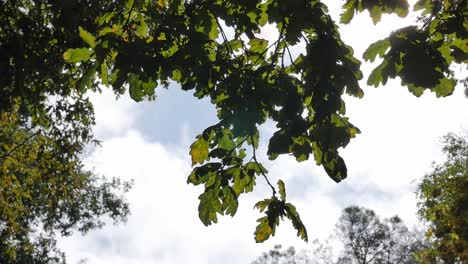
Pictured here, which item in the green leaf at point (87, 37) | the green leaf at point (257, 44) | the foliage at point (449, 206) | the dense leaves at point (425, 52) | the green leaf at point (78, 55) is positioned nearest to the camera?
the dense leaves at point (425, 52)

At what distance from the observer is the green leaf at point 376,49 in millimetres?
3088

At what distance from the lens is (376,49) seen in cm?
310

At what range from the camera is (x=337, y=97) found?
270 centimetres

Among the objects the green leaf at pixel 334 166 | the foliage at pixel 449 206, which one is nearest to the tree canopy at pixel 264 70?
the green leaf at pixel 334 166

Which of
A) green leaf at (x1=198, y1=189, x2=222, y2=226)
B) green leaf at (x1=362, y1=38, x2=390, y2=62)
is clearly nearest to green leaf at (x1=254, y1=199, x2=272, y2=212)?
green leaf at (x1=198, y1=189, x2=222, y2=226)

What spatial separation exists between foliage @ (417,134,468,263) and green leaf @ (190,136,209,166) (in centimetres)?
1598

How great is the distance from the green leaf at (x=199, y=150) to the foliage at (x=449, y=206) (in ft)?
52.4

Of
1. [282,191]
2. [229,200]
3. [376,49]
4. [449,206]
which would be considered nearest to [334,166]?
[282,191]

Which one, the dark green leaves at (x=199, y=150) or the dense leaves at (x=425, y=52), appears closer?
the dense leaves at (x=425, y=52)

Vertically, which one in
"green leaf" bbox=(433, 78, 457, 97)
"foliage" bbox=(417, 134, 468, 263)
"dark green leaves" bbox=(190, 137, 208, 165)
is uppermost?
"foliage" bbox=(417, 134, 468, 263)

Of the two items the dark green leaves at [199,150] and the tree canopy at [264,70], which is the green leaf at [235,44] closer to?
the tree canopy at [264,70]

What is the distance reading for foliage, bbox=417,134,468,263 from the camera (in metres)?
16.6

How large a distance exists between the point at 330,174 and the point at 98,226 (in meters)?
26.1

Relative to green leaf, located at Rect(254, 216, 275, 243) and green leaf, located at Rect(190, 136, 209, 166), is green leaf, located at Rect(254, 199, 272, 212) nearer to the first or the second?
green leaf, located at Rect(254, 216, 275, 243)
